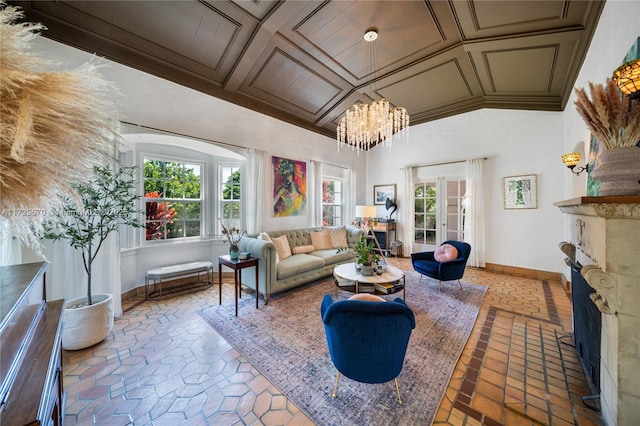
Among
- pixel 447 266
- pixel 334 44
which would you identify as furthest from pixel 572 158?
pixel 334 44

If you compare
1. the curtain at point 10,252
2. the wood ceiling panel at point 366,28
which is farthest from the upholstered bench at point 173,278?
the wood ceiling panel at point 366,28

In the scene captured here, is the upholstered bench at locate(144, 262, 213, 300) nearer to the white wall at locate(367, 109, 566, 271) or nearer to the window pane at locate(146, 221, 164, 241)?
the window pane at locate(146, 221, 164, 241)

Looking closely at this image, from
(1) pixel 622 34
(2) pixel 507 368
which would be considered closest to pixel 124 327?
(2) pixel 507 368

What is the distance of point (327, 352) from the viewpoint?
2174 mm

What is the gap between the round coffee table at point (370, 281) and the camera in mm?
2740

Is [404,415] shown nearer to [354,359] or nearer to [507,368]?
[354,359]

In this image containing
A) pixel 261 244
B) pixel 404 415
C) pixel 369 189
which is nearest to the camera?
pixel 404 415

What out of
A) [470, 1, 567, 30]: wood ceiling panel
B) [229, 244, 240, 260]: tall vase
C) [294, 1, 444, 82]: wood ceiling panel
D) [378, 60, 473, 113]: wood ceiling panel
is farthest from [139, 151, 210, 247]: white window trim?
[470, 1, 567, 30]: wood ceiling panel

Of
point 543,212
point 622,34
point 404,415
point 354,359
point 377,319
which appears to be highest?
point 622,34

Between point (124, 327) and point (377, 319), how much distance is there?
9.65ft

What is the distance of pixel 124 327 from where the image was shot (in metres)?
2.62

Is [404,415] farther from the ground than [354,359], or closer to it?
closer to it

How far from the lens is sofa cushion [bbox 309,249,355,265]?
411 cm

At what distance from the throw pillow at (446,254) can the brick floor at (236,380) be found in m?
1.02
